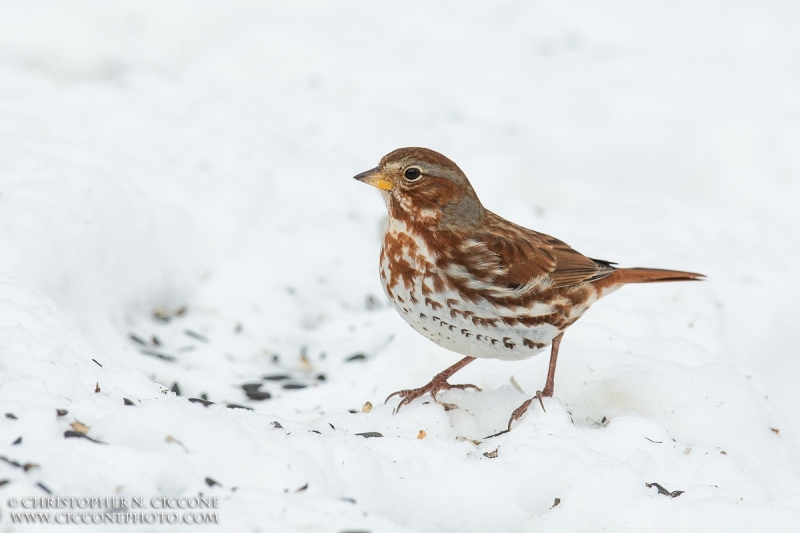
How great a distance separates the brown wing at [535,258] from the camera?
4.65m

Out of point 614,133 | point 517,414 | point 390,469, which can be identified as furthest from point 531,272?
point 614,133

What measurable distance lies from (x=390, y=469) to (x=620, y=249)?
4.15m

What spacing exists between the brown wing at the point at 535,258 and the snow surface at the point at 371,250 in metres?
0.58

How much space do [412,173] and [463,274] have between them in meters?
0.66

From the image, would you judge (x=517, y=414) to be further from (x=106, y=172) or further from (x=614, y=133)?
(x=614, y=133)

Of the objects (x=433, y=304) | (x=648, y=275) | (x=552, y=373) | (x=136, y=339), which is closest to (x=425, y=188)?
(x=433, y=304)

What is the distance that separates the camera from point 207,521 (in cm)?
276

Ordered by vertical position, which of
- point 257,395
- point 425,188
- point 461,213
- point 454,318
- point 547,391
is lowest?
point 257,395

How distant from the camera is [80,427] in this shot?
3.14m

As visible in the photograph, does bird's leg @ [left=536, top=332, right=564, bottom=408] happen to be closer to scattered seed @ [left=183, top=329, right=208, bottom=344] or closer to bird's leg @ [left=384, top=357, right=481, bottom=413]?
bird's leg @ [left=384, top=357, right=481, bottom=413]

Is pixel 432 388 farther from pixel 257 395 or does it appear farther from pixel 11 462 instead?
pixel 11 462

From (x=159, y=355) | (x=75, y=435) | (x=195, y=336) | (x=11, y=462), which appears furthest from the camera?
(x=195, y=336)

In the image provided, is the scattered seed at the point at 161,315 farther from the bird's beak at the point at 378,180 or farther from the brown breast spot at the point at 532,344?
the brown breast spot at the point at 532,344

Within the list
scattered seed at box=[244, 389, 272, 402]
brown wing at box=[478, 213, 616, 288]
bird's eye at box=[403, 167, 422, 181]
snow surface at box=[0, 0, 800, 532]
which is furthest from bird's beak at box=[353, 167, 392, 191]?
scattered seed at box=[244, 389, 272, 402]
